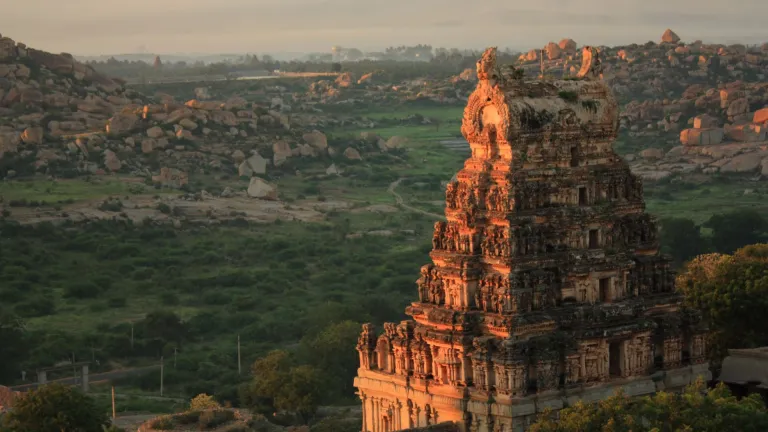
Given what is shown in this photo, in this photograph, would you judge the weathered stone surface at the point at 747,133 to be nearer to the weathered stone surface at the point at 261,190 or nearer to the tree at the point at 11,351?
the weathered stone surface at the point at 261,190

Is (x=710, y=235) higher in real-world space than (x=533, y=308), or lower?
lower

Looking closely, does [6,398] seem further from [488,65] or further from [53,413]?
[488,65]

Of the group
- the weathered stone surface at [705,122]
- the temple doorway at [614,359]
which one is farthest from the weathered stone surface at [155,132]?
the temple doorway at [614,359]

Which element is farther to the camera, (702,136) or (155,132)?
(702,136)

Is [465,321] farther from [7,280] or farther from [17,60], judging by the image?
[17,60]

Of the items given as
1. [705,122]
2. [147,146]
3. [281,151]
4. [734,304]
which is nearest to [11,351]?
[734,304]

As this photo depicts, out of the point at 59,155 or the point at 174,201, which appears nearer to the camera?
the point at 174,201

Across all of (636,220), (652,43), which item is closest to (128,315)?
(636,220)
